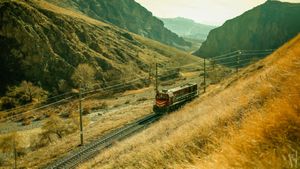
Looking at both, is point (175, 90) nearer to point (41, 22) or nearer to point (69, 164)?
point (69, 164)

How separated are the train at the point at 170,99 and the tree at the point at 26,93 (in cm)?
4828

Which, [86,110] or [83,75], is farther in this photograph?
[83,75]

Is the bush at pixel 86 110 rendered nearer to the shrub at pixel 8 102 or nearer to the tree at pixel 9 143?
the shrub at pixel 8 102

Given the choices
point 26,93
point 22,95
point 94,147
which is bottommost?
point 94,147

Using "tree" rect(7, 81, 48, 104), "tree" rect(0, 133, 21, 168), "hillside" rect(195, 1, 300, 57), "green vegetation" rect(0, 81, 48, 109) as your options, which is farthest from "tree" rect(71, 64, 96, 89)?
"hillside" rect(195, 1, 300, 57)

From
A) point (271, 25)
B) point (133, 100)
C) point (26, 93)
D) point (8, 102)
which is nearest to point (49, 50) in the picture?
point (26, 93)

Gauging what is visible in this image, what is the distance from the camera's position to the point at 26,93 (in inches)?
3002

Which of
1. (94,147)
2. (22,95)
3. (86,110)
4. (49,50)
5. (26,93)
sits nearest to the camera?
(94,147)

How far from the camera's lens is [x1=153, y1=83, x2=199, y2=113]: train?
36.0 meters

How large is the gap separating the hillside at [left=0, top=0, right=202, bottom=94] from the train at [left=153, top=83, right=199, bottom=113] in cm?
5152

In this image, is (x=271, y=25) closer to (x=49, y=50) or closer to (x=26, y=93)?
(x=49, y=50)

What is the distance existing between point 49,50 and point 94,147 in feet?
241

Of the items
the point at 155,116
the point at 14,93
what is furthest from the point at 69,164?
the point at 14,93

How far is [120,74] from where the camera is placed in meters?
102
